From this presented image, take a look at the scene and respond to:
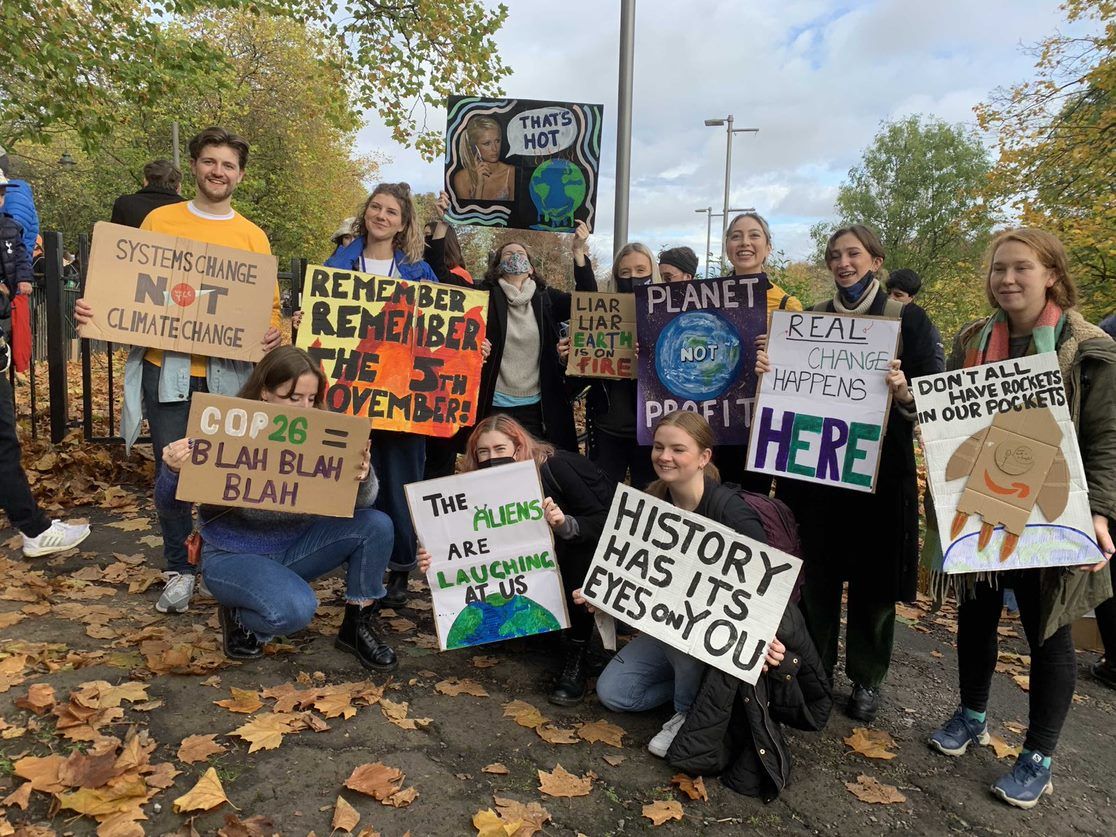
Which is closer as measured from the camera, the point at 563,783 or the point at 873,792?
the point at 563,783

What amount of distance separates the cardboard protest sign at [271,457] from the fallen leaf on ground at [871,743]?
8.47ft

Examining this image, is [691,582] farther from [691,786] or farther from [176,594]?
[176,594]

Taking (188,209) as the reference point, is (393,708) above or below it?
below

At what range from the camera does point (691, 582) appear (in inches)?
127

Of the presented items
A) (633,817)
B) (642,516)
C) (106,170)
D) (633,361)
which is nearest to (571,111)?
(633,361)

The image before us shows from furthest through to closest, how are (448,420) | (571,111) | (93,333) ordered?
(571,111) < (448,420) < (93,333)

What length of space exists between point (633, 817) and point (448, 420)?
91.3 inches

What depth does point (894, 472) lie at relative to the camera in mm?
3598

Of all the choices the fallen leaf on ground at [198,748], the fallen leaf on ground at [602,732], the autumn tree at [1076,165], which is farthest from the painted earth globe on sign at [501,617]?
the autumn tree at [1076,165]

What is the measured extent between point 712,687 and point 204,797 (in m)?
1.92

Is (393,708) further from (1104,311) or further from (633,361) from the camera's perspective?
(1104,311)

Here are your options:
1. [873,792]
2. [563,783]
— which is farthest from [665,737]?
[873,792]

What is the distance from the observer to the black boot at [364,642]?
3.66 metres

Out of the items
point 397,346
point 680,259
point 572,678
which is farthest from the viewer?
point 680,259
